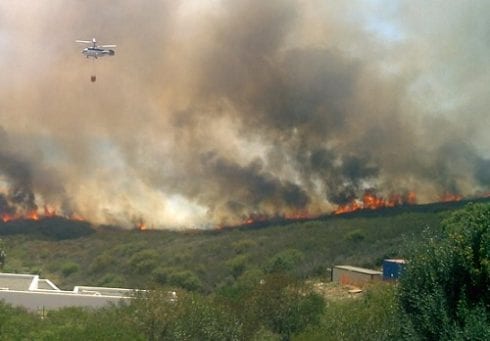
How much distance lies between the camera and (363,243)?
6894 cm

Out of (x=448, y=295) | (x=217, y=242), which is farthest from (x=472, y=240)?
(x=217, y=242)

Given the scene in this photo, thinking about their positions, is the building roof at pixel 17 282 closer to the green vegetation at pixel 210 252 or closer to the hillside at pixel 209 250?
the hillside at pixel 209 250

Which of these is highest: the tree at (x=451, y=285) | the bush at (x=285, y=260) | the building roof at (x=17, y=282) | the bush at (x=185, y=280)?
the bush at (x=285, y=260)

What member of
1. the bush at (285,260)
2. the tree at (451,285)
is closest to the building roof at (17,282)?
the bush at (285,260)

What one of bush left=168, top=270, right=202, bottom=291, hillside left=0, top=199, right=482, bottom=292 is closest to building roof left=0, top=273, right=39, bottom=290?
hillside left=0, top=199, right=482, bottom=292

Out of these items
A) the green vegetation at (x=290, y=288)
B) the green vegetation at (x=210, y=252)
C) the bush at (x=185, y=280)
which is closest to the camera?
the green vegetation at (x=290, y=288)

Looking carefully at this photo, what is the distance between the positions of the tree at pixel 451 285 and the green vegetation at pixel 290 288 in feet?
0.08

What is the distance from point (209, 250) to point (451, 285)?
205ft

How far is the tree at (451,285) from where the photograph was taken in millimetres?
17219

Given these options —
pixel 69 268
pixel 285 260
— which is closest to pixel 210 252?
pixel 69 268

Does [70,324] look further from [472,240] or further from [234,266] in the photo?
[234,266]

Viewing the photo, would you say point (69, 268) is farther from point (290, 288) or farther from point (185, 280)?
point (290, 288)

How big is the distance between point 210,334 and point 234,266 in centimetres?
3668

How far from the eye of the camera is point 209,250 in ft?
262
